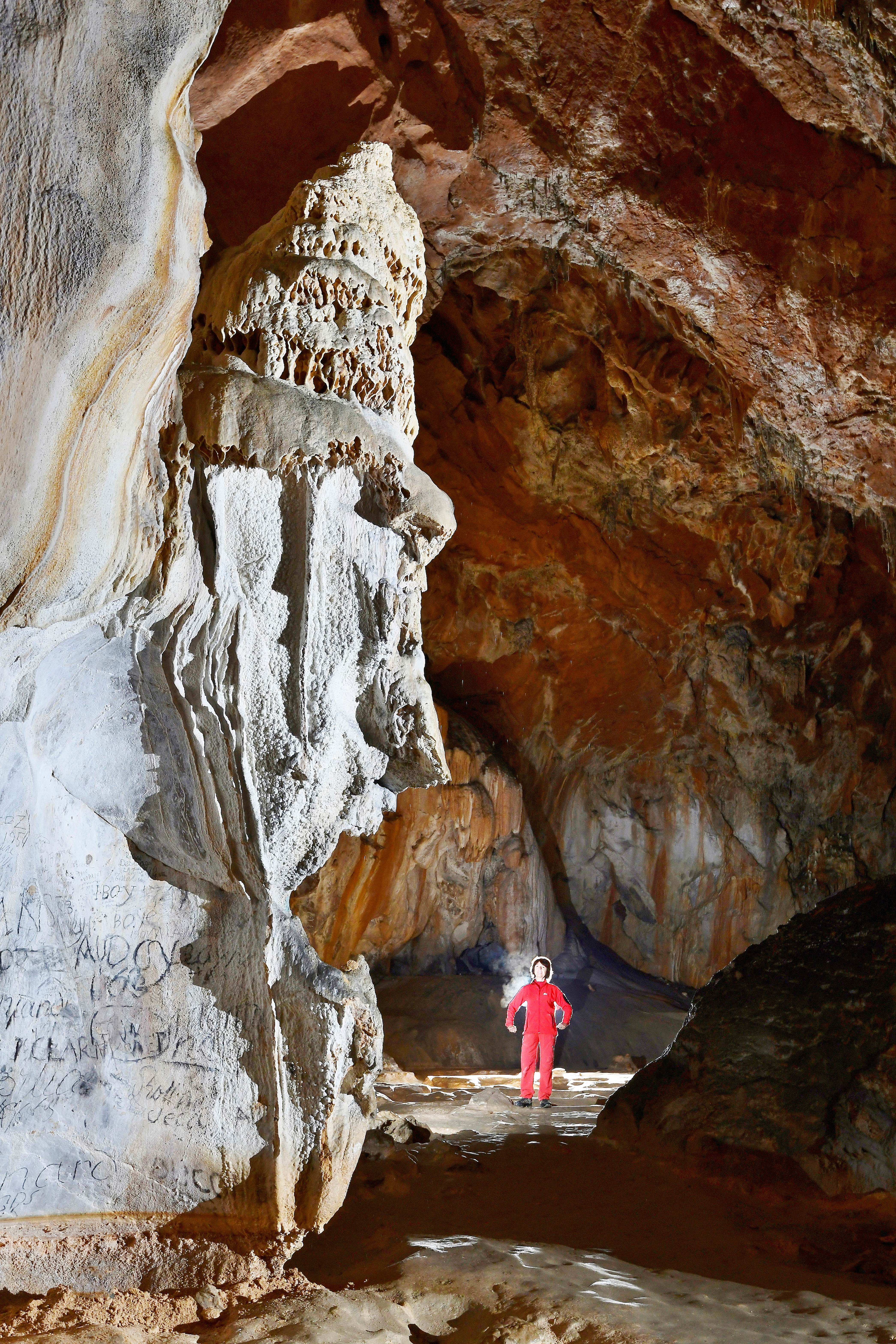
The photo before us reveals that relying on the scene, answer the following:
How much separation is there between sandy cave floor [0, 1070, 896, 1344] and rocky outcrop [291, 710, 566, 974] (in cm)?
450

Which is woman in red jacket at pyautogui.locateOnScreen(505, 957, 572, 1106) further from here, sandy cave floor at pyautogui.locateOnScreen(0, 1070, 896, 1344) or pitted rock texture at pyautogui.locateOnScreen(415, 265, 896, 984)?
pitted rock texture at pyautogui.locateOnScreen(415, 265, 896, 984)

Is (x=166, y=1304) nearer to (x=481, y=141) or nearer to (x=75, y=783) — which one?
(x=75, y=783)

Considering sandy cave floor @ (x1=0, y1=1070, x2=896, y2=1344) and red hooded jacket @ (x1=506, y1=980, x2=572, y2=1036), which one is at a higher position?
red hooded jacket @ (x1=506, y1=980, x2=572, y2=1036)

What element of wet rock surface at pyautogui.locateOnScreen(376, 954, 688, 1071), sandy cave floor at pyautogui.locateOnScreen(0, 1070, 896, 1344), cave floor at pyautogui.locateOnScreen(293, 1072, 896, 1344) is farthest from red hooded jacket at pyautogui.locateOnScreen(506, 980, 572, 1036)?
wet rock surface at pyautogui.locateOnScreen(376, 954, 688, 1071)

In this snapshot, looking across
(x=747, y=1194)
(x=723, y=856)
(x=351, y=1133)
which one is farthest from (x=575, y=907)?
(x=351, y=1133)

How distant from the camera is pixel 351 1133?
13.3 ft

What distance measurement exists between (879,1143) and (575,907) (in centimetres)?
822

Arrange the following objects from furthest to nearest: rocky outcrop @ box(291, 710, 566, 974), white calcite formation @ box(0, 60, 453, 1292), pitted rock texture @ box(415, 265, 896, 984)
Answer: rocky outcrop @ box(291, 710, 566, 974), pitted rock texture @ box(415, 265, 896, 984), white calcite formation @ box(0, 60, 453, 1292)

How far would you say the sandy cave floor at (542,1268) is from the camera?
3.26 metres

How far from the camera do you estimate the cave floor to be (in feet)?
11.1

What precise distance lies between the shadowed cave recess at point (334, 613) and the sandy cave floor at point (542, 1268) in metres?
0.02

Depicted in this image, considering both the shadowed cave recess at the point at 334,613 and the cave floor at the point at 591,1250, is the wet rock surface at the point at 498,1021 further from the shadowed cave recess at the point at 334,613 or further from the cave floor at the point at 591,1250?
the cave floor at the point at 591,1250

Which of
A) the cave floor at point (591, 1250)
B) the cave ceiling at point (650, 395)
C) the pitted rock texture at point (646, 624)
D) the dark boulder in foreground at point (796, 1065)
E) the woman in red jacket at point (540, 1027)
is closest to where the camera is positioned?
the cave floor at point (591, 1250)

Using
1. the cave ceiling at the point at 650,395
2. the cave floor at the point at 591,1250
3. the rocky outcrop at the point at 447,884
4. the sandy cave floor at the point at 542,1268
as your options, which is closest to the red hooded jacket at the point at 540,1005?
the cave floor at the point at 591,1250
